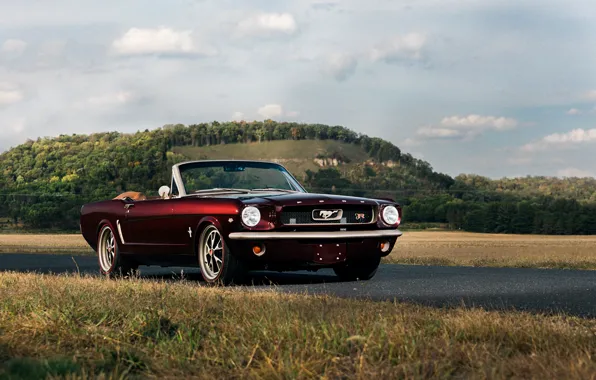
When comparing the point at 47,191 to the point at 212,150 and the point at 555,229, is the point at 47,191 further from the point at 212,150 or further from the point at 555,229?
the point at 555,229

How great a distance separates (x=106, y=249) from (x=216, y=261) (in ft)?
10.2

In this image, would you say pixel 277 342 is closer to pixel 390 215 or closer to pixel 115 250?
pixel 390 215

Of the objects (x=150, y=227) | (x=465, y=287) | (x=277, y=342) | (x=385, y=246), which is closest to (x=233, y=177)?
(x=150, y=227)

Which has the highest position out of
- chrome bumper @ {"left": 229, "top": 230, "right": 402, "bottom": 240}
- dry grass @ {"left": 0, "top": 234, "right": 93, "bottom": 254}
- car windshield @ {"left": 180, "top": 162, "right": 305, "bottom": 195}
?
car windshield @ {"left": 180, "top": 162, "right": 305, "bottom": 195}

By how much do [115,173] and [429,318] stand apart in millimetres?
112287

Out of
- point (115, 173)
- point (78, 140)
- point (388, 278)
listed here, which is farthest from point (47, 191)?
point (388, 278)

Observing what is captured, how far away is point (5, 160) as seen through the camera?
457ft

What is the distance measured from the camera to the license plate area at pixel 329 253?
32.1 feet

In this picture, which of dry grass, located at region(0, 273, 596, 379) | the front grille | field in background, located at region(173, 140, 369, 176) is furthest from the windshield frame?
field in background, located at region(173, 140, 369, 176)

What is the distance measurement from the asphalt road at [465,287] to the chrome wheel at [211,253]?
0.51 meters

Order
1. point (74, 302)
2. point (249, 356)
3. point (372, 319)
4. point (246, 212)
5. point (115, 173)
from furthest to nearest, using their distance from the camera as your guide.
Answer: point (115, 173)
point (246, 212)
point (74, 302)
point (372, 319)
point (249, 356)

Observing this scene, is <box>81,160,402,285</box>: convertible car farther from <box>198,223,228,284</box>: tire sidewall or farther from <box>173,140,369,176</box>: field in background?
<box>173,140,369,176</box>: field in background

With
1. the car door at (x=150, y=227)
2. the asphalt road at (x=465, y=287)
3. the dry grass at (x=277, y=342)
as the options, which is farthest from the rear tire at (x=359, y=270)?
the dry grass at (x=277, y=342)

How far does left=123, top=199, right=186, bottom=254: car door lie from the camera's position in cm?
1065
